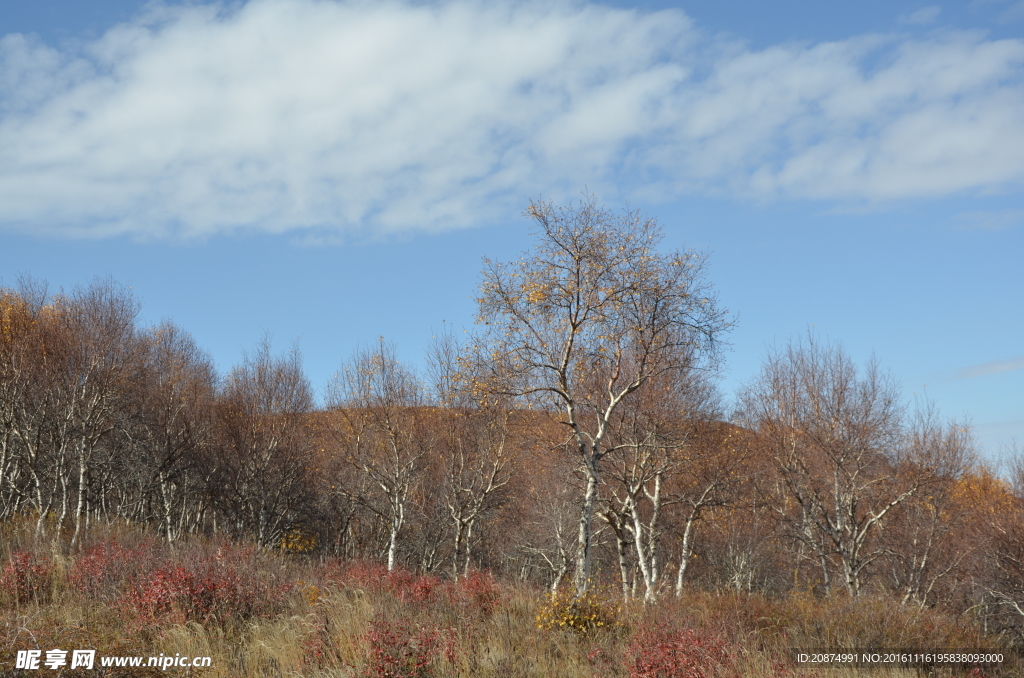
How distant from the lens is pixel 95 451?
3112 cm

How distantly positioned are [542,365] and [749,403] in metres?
19.5

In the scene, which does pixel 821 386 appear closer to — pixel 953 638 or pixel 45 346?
pixel 953 638

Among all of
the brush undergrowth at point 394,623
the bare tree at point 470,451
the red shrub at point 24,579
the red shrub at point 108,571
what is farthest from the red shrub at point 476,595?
the bare tree at point 470,451

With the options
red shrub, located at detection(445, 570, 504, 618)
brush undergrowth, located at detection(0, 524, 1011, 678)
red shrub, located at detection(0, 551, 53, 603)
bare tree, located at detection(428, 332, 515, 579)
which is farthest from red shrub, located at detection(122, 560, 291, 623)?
bare tree, located at detection(428, 332, 515, 579)

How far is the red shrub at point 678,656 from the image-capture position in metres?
9.32

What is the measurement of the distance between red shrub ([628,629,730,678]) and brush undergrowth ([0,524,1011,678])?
21mm

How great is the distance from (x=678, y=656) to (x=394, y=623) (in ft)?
14.5

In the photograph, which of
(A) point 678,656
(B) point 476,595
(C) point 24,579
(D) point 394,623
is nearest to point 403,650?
(D) point 394,623

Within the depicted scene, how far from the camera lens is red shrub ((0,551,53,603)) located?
1332cm

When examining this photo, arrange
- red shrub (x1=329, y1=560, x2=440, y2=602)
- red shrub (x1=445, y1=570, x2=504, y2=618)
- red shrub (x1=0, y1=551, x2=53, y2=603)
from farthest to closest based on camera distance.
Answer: red shrub (x1=0, y1=551, x2=53, y2=603) → red shrub (x1=329, y1=560, x2=440, y2=602) → red shrub (x1=445, y1=570, x2=504, y2=618)

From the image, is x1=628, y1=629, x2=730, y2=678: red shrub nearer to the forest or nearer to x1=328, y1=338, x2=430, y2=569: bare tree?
the forest

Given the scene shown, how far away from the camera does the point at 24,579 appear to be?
13.6m

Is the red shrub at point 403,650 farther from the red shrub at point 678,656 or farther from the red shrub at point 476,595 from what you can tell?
the red shrub at point 678,656

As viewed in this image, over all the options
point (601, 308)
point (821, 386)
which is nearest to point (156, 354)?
point (601, 308)
